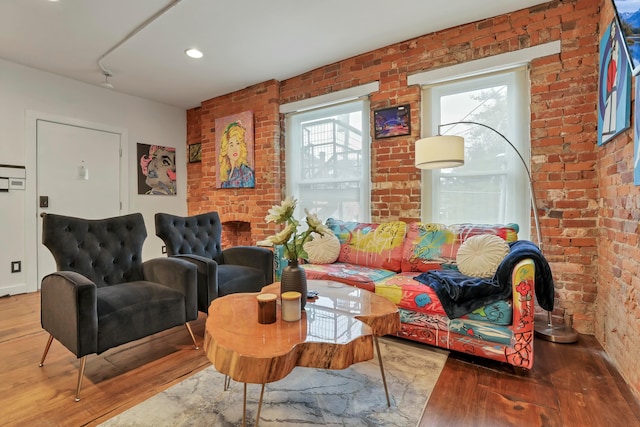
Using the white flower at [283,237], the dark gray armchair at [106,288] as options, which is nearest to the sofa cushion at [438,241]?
the white flower at [283,237]

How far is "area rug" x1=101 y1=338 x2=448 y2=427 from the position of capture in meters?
1.44

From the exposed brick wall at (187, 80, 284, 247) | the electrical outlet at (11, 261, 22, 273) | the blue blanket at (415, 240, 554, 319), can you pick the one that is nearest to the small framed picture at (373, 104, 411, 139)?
the exposed brick wall at (187, 80, 284, 247)

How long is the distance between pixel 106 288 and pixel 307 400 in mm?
1465

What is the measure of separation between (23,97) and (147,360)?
11.4 ft

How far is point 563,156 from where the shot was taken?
244cm

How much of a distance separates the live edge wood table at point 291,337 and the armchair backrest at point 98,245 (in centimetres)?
109

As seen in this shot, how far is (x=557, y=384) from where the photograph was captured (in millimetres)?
1720

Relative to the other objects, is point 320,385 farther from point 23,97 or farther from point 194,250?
point 23,97

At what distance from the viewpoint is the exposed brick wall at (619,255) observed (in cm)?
168

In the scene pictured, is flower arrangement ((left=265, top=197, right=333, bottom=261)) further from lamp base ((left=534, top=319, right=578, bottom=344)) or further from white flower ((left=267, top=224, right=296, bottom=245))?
lamp base ((left=534, top=319, right=578, bottom=344))

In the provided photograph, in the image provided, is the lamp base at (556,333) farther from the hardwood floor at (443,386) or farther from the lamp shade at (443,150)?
the lamp shade at (443,150)

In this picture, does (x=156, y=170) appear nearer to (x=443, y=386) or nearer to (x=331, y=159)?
(x=331, y=159)

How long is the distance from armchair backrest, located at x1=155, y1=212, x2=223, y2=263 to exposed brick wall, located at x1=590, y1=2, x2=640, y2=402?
9.89 ft

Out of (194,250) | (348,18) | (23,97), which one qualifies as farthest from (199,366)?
(23,97)
